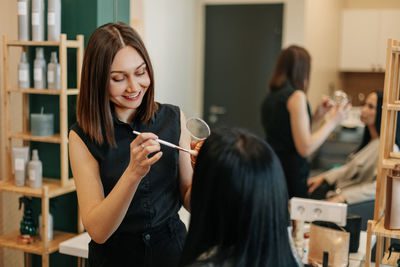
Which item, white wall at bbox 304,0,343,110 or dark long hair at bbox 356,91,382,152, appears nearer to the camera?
dark long hair at bbox 356,91,382,152

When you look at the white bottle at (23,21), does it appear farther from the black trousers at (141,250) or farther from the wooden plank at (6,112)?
the black trousers at (141,250)

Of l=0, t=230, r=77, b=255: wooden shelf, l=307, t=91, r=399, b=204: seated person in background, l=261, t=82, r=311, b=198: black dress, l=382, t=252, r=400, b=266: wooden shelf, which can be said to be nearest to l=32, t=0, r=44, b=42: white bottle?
l=0, t=230, r=77, b=255: wooden shelf

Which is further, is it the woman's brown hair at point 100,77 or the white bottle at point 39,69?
the white bottle at point 39,69

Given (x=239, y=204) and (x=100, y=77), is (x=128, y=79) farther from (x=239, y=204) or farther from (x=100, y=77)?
(x=239, y=204)

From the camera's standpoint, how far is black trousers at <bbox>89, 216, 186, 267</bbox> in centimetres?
144

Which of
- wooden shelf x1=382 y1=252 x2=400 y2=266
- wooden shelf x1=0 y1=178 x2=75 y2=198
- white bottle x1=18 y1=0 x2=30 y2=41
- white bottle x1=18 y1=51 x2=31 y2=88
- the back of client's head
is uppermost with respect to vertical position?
white bottle x1=18 y1=0 x2=30 y2=41

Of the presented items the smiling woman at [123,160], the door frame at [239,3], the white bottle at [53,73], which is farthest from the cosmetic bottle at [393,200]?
the door frame at [239,3]

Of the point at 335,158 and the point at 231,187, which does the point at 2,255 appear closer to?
the point at 231,187

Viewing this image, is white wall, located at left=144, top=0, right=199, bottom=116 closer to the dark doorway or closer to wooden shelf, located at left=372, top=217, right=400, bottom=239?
the dark doorway

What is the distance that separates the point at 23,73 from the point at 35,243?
728mm

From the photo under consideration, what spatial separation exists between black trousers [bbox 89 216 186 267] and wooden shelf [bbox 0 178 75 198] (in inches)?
30.4

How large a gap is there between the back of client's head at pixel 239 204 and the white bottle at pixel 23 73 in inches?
58.6

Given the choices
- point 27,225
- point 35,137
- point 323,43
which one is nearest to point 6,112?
point 35,137

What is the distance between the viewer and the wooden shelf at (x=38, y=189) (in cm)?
218
